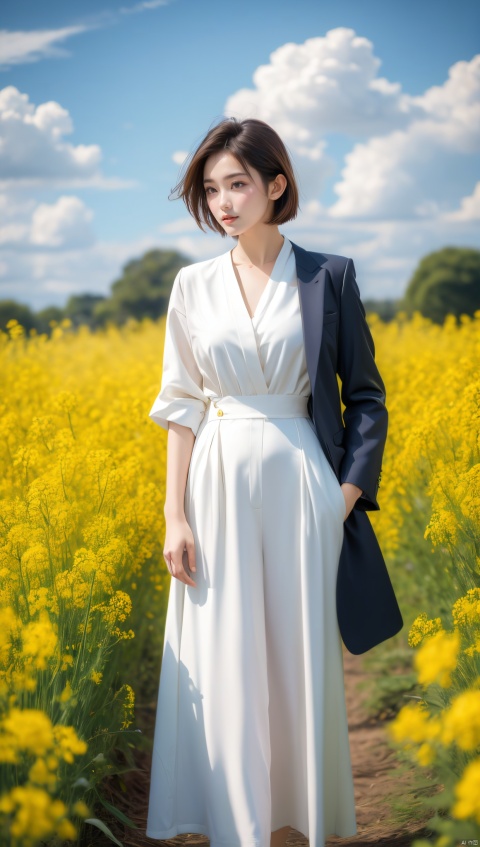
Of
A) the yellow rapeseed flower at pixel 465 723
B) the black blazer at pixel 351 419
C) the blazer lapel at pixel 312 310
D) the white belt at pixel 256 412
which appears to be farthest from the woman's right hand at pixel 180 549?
the yellow rapeseed flower at pixel 465 723

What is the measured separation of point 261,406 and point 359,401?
26cm

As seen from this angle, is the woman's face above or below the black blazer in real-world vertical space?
above

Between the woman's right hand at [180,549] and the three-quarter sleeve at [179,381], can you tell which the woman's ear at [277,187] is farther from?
the woman's right hand at [180,549]

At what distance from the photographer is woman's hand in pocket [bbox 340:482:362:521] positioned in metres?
2.13

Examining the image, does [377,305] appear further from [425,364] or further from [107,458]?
[107,458]

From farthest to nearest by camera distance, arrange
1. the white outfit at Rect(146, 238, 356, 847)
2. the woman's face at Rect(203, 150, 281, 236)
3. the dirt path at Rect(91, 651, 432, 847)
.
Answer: the dirt path at Rect(91, 651, 432, 847)
the woman's face at Rect(203, 150, 281, 236)
the white outfit at Rect(146, 238, 356, 847)

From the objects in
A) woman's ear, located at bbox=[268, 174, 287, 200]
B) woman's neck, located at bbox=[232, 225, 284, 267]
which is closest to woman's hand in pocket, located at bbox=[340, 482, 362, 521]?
woman's neck, located at bbox=[232, 225, 284, 267]

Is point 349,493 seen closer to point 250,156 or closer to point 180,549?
point 180,549

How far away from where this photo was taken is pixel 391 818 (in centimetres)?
251

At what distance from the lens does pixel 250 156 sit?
2.14 metres

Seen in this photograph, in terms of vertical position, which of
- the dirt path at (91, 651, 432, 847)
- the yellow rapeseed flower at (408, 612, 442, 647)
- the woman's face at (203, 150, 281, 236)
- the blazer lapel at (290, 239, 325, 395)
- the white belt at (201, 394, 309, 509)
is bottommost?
the dirt path at (91, 651, 432, 847)

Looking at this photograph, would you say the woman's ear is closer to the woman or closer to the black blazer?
the woman

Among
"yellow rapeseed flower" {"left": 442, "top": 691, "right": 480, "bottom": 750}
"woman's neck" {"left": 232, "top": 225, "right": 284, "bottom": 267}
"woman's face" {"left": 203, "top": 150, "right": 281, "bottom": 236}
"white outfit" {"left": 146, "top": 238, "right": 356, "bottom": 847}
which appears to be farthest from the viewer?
"woman's neck" {"left": 232, "top": 225, "right": 284, "bottom": 267}

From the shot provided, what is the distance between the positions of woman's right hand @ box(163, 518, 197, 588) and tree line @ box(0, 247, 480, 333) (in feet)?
14.1
